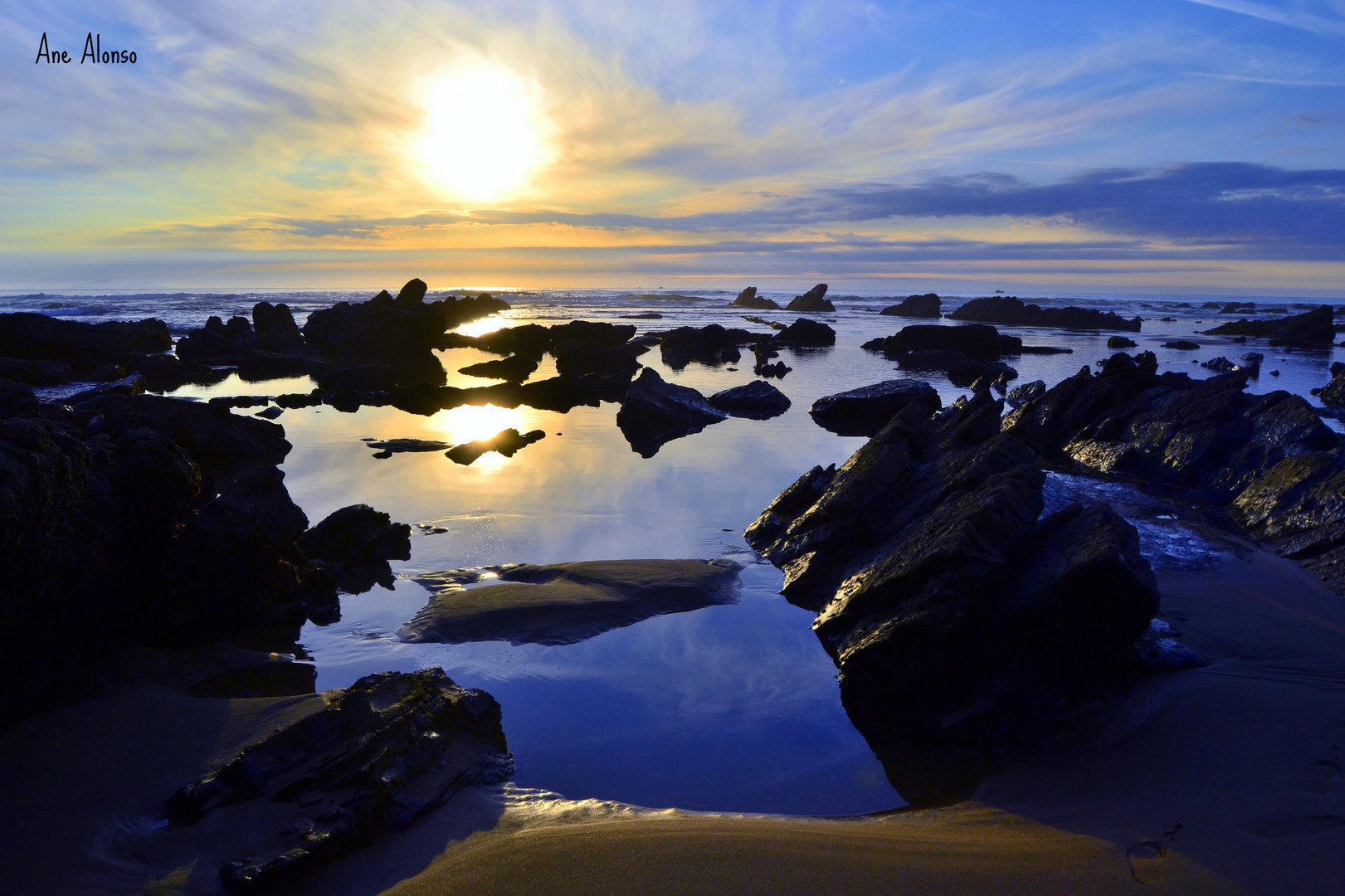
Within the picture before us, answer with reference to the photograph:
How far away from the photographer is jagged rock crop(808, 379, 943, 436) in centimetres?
1794

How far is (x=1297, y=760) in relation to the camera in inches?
179

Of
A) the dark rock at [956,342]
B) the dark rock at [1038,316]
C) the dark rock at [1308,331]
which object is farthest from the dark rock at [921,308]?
the dark rock at [956,342]

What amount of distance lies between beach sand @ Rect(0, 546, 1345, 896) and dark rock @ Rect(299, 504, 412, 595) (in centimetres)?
294

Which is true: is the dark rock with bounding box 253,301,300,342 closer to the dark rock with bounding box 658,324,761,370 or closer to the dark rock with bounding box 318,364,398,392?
the dark rock with bounding box 318,364,398,392

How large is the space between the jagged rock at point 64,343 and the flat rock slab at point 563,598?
81.8 ft

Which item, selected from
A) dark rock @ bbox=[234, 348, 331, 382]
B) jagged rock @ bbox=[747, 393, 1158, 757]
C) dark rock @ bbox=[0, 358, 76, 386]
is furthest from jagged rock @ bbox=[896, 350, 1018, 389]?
dark rock @ bbox=[0, 358, 76, 386]

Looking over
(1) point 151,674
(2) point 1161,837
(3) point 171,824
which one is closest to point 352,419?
(1) point 151,674

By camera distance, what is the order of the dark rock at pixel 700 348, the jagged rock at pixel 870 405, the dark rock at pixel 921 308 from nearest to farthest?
1. the jagged rock at pixel 870 405
2. the dark rock at pixel 700 348
3. the dark rock at pixel 921 308

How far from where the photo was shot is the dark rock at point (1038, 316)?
58.3 m

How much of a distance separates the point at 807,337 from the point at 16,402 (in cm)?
3522

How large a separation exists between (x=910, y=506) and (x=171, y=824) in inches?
276

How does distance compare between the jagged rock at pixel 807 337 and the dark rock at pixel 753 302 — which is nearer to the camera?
the jagged rock at pixel 807 337

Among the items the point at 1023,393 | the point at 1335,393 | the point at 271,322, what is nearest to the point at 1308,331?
the point at 1335,393

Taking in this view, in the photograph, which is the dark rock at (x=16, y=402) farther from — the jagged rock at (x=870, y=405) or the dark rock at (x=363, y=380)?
the jagged rock at (x=870, y=405)
